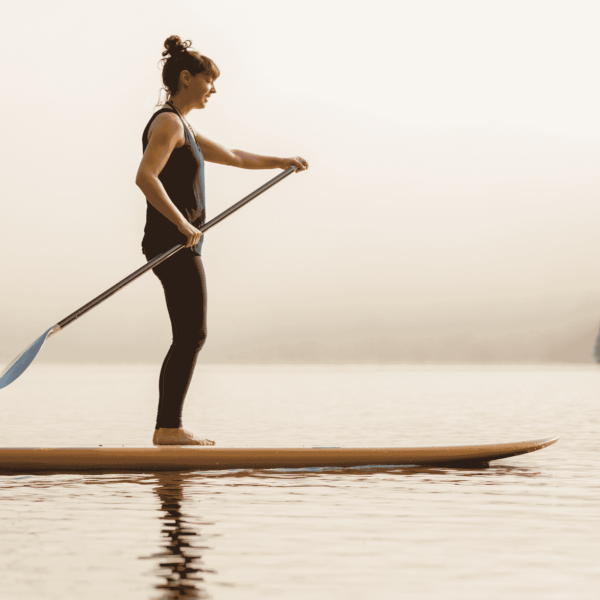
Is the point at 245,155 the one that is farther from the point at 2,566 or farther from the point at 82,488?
the point at 2,566

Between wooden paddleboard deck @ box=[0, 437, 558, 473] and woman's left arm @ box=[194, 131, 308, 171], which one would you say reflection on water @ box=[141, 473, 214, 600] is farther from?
woman's left arm @ box=[194, 131, 308, 171]

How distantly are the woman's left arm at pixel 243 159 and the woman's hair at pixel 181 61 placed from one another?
1.53 ft

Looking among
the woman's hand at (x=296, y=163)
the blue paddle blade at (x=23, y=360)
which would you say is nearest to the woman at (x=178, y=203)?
the woman's hand at (x=296, y=163)

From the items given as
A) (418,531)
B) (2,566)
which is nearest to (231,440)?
(418,531)

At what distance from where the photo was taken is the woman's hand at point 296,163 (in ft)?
22.2

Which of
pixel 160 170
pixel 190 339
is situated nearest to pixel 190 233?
pixel 160 170

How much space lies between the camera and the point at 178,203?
6.15 metres

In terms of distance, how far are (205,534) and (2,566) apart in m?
0.98

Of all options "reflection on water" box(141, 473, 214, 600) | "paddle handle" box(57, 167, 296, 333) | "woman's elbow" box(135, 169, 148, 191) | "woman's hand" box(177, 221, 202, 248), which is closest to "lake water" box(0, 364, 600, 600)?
"reflection on water" box(141, 473, 214, 600)

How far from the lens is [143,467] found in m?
6.39

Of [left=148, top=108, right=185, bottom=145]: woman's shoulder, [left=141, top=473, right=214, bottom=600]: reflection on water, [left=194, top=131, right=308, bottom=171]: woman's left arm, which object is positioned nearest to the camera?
[left=141, top=473, right=214, bottom=600]: reflection on water

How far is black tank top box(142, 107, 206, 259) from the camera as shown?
609 cm

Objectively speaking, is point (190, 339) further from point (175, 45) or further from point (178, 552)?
point (178, 552)

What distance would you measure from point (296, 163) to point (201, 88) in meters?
0.85
